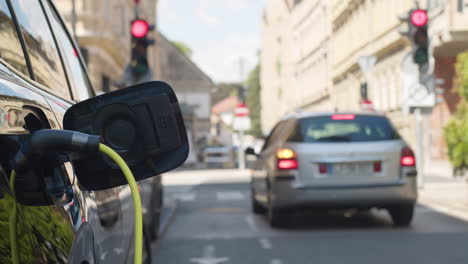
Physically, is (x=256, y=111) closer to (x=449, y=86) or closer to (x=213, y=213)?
(x=449, y=86)

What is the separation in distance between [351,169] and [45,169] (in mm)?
8530

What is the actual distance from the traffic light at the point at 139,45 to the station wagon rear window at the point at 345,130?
12.7 ft

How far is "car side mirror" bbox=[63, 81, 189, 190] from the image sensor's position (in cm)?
209

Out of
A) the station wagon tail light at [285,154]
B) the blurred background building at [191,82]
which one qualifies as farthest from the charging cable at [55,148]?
the blurred background building at [191,82]

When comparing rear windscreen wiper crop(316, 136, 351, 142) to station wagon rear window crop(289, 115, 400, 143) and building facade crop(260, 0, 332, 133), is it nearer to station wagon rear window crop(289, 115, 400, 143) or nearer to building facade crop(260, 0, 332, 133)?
station wagon rear window crop(289, 115, 400, 143)

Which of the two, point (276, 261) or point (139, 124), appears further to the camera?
point (276, 261)

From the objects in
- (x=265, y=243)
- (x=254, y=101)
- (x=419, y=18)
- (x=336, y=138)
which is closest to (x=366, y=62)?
(x=419, y=18)

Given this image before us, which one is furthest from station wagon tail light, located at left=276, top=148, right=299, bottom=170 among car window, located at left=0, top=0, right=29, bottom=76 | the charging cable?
the charging cable

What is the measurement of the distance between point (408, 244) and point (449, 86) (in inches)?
1110

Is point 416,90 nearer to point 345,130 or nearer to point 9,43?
point 345,130

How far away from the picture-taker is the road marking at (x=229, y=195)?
17603 mm

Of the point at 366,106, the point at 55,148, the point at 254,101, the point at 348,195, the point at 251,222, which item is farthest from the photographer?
the point at 254,101

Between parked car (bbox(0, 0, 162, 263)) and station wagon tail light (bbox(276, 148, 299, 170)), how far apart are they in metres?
6.45

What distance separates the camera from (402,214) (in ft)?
34.7
